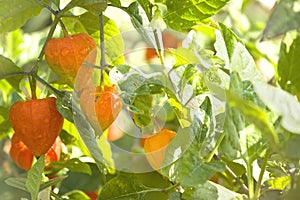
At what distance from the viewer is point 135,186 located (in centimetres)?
68

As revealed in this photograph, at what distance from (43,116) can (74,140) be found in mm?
228

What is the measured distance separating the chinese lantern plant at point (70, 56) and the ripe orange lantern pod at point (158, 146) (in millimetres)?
101

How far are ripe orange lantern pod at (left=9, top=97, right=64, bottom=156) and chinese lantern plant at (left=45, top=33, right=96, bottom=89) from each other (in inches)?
1.7

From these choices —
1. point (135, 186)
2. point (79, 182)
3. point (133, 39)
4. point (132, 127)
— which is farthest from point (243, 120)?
point (133, 39)

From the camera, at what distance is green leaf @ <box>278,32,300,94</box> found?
0.57 m

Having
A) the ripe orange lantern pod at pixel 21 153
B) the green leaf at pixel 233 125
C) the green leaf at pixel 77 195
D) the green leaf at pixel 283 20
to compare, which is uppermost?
the green leaf at pixel 283 20

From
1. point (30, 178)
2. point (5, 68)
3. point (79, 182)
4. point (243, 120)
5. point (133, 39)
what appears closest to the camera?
point (243, 120)

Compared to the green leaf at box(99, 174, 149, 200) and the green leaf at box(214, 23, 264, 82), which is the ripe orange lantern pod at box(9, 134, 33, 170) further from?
the green leaf at box(214, 23, 264, 82)

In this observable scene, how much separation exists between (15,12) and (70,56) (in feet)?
0.34

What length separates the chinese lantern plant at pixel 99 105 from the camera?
28.0 inches

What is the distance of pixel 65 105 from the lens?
0.73 meters

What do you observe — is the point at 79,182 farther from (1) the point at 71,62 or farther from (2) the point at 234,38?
(2) the point at 234,38

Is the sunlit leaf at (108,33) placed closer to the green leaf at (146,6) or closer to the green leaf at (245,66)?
the green leaf at (146,6)

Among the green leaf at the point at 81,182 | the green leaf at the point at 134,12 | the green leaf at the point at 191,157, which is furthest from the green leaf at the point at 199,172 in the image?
the green leaf at the point at 81,182
